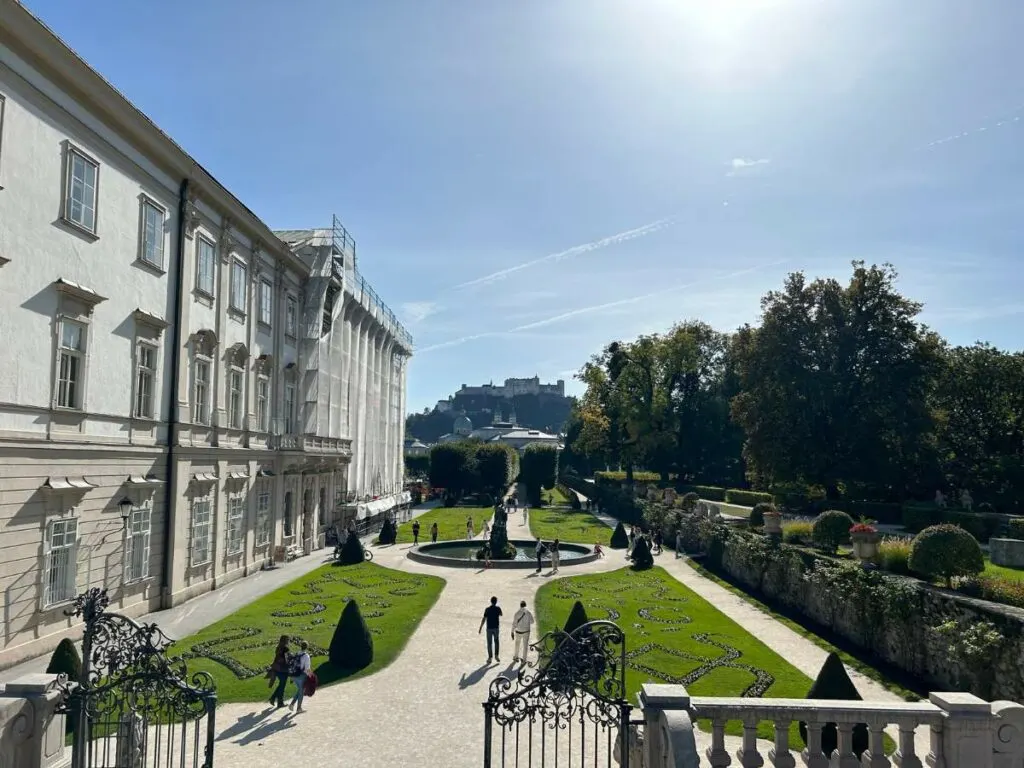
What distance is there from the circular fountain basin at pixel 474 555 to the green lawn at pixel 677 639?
12.8 ft

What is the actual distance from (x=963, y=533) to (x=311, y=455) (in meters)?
28.3

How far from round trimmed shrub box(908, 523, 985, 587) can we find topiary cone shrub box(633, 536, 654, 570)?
15.0 m

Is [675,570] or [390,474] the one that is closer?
[675,570]

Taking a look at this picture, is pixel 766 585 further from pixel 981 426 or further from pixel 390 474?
pixel 390 474

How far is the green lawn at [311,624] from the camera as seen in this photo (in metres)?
16.0

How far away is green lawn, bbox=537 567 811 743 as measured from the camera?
15266 millimetres

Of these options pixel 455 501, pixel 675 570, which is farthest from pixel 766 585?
pixel 455 501

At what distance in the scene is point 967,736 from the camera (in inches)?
295

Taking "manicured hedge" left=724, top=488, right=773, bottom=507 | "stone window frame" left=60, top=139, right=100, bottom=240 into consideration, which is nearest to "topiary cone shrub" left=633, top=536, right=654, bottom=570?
"manicured hedge" left=724, top=488, right=773, bottom=507

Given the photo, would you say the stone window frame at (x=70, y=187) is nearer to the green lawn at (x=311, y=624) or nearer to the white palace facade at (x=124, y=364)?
the white palace facade at (x=124, y=364)

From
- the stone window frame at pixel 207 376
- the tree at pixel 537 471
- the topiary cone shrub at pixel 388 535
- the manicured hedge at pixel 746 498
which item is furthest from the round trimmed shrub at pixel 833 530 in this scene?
the tree at pixel 537 471

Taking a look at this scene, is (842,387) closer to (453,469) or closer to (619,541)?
(619,541)

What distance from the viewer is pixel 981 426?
160 feet

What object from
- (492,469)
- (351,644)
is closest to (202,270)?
(351,644)
